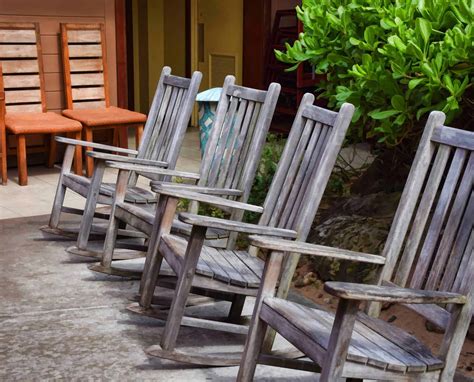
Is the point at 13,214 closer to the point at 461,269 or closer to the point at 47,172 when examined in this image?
the point at 47,172

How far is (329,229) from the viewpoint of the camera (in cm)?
453

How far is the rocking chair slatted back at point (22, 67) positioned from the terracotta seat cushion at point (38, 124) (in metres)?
0.17

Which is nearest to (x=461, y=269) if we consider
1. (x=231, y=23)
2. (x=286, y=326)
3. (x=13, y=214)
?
(x=286, y=326)

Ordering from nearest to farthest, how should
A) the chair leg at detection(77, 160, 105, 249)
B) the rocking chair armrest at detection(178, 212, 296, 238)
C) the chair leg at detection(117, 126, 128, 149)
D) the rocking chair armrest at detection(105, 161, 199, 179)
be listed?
the rocking chair armrest at detection(178, 212, 296, 238) < the rocking chair armrest at detection(105, 161, 199, 179) < the chair leg at detection(77, 160, 105, 249) < the chair leg at detection(117, 126, 128, 149)

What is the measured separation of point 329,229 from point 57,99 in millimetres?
3685

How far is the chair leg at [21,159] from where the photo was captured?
6508 millimetres

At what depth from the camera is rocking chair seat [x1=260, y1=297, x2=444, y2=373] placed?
245 centimetres

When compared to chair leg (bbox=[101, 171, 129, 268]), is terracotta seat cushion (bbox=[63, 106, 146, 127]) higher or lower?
lower

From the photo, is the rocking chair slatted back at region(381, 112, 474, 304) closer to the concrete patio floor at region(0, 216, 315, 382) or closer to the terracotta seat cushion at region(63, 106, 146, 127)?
the concrete patio floor at region(0, 216, 315, 382)

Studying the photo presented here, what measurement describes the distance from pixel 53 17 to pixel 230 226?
4720mm

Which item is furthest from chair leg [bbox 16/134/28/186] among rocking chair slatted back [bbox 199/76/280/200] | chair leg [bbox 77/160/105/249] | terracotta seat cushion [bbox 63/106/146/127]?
rocking chair slatted back [bbox 199/76/280/200]

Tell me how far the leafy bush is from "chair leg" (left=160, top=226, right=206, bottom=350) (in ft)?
3.06

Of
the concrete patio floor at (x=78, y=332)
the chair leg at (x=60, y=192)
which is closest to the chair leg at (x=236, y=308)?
the concrete patio floor at (x=78, y=332)

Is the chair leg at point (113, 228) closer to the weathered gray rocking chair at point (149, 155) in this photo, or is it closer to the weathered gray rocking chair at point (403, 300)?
the weathered gray rocking chair at point (149, 155)
